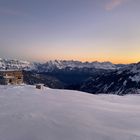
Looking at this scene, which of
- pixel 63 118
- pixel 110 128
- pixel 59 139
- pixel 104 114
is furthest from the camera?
pixel 104 114

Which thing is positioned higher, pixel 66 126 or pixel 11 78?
pixel 66 126

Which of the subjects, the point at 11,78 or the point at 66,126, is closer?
the point at 66,126

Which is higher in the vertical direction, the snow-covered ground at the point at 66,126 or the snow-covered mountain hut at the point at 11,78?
the snow-covered ground at the point at 66,126

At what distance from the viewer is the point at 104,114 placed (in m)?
33.6

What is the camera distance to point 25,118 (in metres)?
27.5

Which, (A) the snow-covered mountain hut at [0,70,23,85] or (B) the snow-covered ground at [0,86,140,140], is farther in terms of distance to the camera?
(A) the snow-covered mountain hut at [0,70,23,85]

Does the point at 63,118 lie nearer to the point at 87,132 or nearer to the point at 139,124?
the point at 87,132

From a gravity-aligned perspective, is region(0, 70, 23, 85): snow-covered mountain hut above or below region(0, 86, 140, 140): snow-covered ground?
A: below

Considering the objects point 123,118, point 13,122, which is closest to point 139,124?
point 123,118

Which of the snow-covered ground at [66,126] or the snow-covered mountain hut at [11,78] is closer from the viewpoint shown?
the snow-covered ground at [66,126]

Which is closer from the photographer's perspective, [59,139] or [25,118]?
[59,139]

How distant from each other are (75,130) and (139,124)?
8267 millimetres

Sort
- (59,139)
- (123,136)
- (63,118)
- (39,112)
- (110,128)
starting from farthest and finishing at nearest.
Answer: (39,112), (63,118), (110,128), (123,136), (59,139)

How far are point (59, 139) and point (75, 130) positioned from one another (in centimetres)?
274
